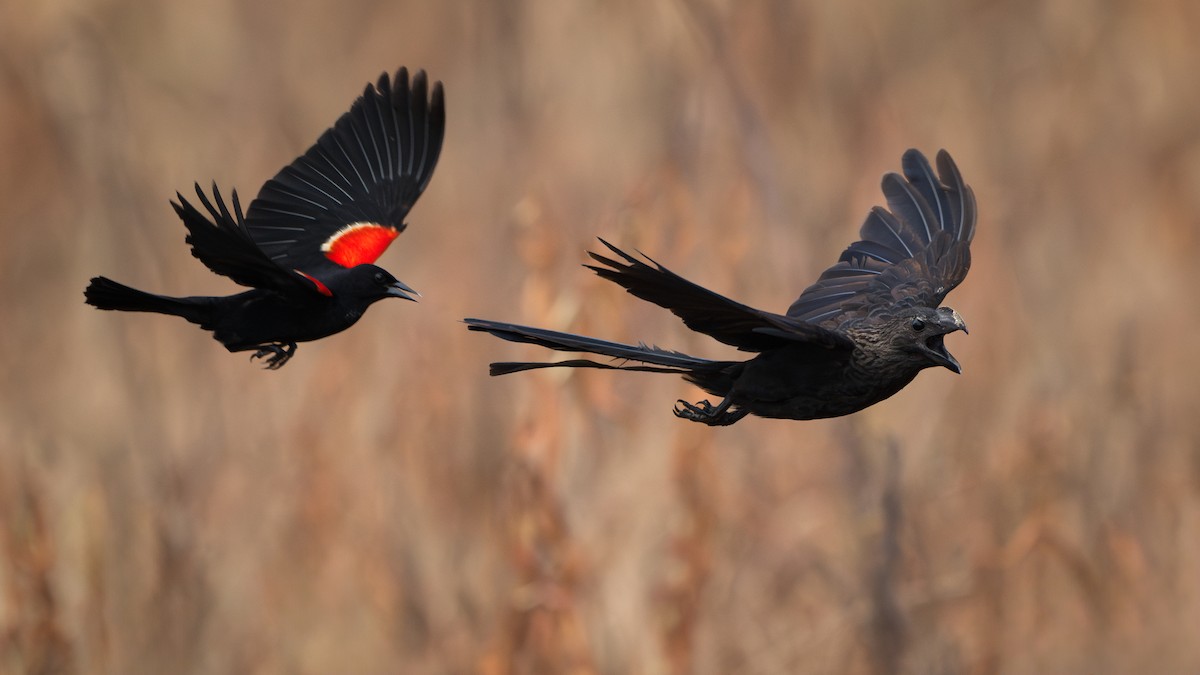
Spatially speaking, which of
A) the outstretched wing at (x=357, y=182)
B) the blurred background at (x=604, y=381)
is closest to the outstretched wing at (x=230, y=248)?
the outstretched wing at (x=357, y=182)

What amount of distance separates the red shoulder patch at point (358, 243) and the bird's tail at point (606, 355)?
1.29m

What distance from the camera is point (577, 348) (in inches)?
156

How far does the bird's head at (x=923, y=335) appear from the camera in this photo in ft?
14.0

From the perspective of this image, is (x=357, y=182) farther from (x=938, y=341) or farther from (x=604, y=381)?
(x=938, y=341)

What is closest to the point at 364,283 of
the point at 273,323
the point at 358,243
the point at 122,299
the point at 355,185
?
the point at 273,323

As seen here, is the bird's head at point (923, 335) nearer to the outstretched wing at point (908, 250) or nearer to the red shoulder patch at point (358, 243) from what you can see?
the outstretched wing at point (908, 250)

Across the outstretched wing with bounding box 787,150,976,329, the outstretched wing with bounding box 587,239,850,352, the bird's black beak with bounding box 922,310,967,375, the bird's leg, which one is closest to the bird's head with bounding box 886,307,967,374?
the bird's black beak with bounding box 922,310,967,375

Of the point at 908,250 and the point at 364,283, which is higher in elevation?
the point at 908,250

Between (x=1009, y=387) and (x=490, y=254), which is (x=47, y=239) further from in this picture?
(x=1009, y=387)

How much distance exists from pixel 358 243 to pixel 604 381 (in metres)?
1.71

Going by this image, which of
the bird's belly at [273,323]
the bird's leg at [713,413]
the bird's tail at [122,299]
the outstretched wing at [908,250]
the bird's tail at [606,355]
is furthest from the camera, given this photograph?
the outstretched wing at [908,250]

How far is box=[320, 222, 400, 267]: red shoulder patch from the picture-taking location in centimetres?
549

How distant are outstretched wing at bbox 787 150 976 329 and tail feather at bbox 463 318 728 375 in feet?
2.20

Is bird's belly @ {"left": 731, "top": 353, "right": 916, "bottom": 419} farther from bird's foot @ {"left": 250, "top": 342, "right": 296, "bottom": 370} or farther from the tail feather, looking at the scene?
bird's foot @ {"left": 250, "top": 342, "right": 296, "bottom": 370}
